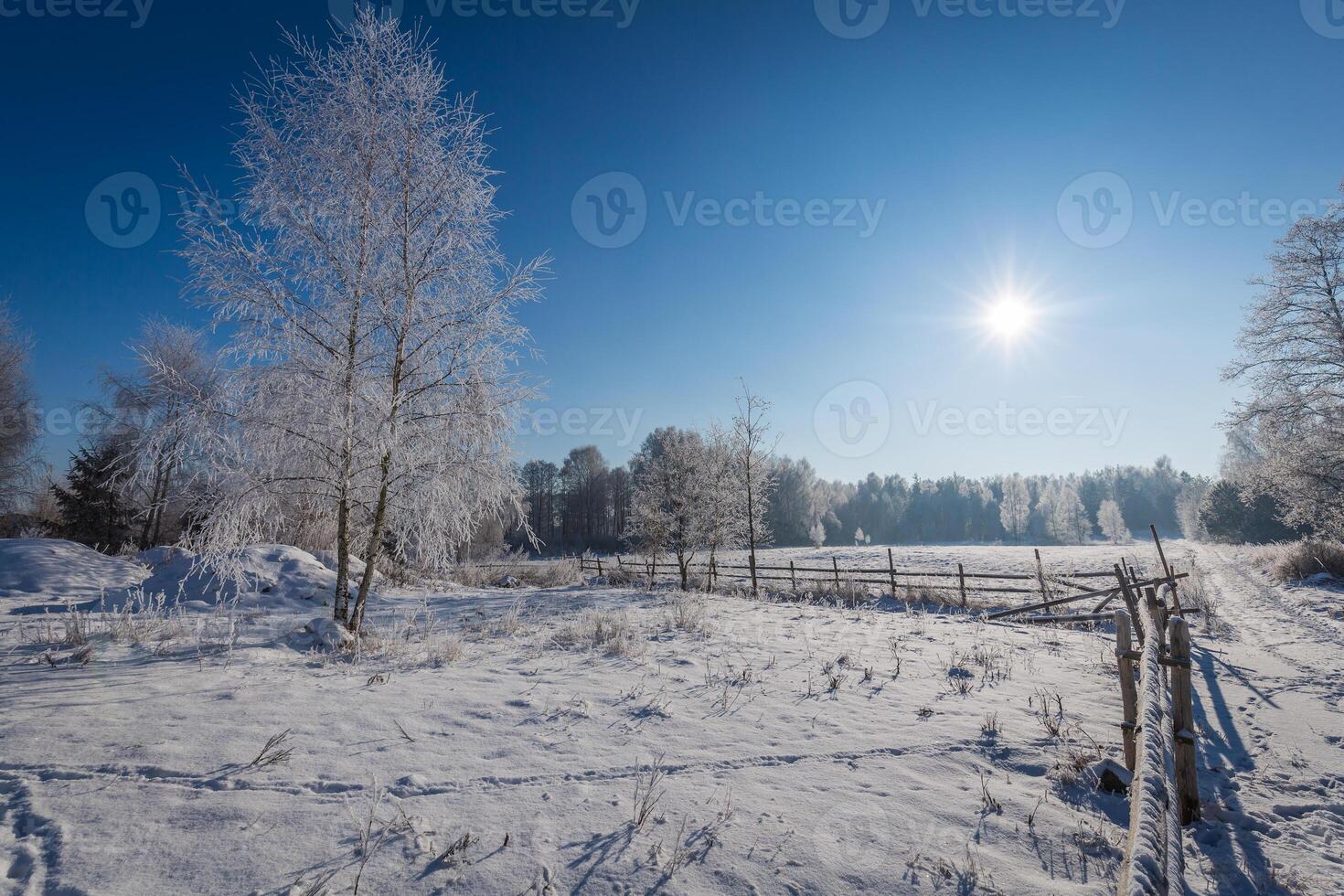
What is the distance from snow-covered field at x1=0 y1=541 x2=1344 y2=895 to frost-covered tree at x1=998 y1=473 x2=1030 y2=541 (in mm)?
83938

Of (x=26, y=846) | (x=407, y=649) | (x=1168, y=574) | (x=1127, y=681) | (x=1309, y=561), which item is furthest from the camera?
(x=1309, y=561)

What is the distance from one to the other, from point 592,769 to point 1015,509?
9296 centimetres

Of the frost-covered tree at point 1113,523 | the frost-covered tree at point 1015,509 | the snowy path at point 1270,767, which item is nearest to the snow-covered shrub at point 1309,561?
the snowy path at point 1270,767

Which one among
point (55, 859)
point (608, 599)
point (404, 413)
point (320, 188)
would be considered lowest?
point (608, 599)

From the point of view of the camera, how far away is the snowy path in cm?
314

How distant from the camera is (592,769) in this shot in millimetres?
3750

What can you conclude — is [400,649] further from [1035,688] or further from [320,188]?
[1035,688]

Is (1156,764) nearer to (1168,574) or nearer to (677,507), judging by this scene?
(1168,574)

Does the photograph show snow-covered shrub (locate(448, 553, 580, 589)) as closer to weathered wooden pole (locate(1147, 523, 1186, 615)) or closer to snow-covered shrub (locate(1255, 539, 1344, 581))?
weathered wooden pole (locate(1147, 523, 1186, 615))

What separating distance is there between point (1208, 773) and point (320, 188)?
454 inches

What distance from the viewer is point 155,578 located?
10.5 m

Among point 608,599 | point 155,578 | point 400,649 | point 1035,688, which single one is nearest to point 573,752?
point 400,649

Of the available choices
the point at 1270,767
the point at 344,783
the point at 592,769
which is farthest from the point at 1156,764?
the point at 344,783

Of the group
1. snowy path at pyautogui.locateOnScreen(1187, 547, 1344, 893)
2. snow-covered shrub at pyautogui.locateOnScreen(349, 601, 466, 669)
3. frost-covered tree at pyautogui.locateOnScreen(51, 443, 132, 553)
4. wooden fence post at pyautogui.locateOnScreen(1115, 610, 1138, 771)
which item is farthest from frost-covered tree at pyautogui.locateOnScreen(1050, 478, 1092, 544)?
frost-covered tree at pyautogui.locateOnScreen(51, 443, 132, 553)
